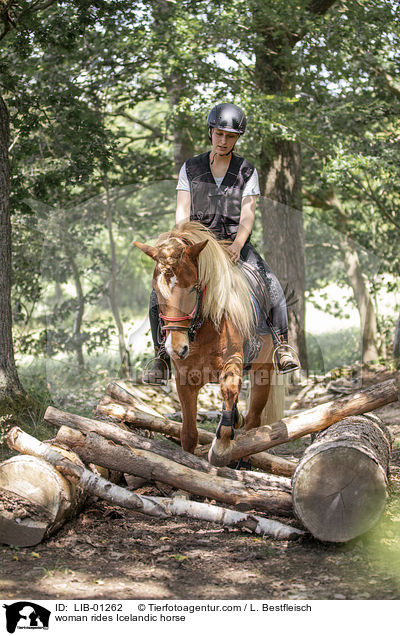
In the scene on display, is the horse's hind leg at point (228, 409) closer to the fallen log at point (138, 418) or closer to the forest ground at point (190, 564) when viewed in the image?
the forest ground at point (190, 564)

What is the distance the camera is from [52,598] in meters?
3.16

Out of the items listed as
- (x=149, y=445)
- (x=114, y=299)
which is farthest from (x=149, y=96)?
(x=149, y=445)

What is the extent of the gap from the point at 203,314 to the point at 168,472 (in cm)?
121

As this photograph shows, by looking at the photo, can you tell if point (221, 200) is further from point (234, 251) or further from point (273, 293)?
point (273, 293)

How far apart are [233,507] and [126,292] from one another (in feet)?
36.6

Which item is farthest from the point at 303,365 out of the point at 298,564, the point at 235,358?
the point at 298,564

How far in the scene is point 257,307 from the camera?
5.14m

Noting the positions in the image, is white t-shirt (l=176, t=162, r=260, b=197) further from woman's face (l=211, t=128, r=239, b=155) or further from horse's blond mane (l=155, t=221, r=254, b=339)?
horse's blond mane (l=155, t=221, r=254, b=339)

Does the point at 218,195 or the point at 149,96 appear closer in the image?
the point at 218,195

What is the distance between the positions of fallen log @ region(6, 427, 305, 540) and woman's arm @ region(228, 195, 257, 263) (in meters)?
1.98

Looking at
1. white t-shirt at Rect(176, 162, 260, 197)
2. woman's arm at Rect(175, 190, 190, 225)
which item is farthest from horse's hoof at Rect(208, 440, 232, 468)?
white t-shirt at Rect(176, 162, 260, 197)

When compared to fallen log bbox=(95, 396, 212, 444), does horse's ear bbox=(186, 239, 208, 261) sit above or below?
above

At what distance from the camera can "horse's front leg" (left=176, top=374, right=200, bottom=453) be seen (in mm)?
5039
